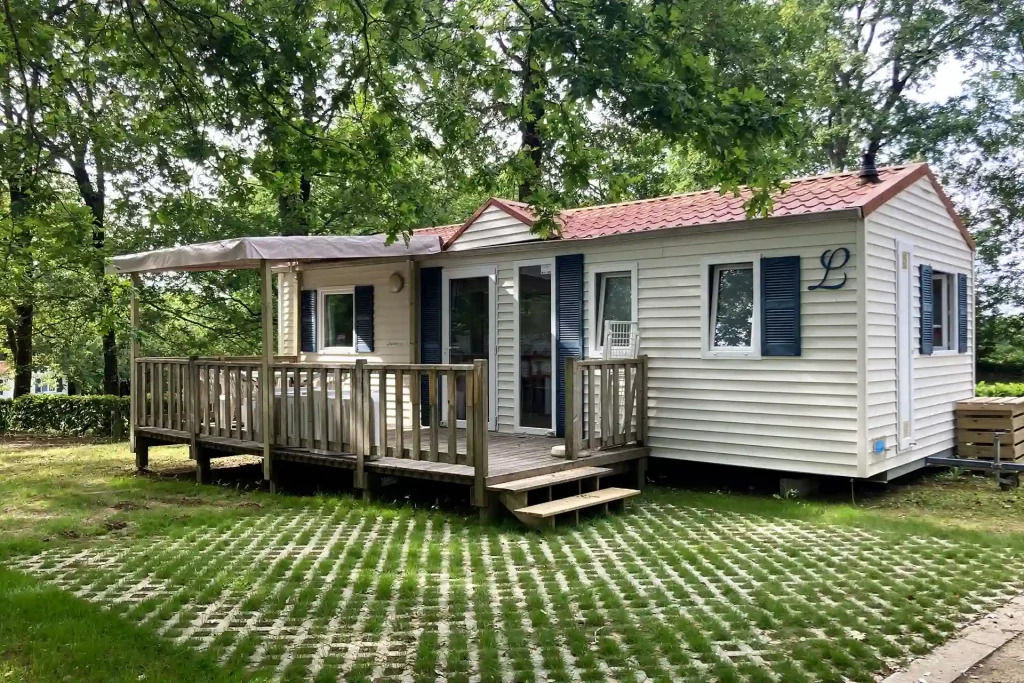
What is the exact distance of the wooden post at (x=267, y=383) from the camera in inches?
322

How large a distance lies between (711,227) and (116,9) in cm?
559

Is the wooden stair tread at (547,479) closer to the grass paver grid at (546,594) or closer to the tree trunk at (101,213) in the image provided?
the grass paver grid at (546,594)

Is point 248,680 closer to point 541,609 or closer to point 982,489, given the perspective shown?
point 541,609

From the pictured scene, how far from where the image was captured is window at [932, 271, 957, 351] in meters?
9.41

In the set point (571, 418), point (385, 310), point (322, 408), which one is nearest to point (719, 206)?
point (571, 418)

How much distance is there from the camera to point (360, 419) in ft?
24.5

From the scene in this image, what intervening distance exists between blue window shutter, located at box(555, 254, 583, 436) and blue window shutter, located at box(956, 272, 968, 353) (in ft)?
15.2

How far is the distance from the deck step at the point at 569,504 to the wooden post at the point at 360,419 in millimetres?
1768

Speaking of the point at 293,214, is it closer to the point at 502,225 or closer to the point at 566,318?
the point at 502,225

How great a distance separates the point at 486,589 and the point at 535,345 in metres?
4.87

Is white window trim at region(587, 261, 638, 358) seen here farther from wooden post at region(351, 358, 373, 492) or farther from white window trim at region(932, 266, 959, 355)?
white window trim at region(932, 266, 959, 355)

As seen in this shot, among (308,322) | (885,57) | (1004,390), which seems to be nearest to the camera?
(308,322)

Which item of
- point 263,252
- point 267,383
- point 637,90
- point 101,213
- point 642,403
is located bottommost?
point 642,403

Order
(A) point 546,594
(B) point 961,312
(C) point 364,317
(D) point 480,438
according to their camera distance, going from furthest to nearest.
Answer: (C) point 364,317 → (B) point 961,312 → (D) point 480,438 → (A) point 546,594
